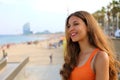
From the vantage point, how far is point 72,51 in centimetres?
225

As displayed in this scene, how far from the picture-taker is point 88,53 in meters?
2.07

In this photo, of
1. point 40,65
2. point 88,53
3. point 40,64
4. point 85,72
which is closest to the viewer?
point 85,72

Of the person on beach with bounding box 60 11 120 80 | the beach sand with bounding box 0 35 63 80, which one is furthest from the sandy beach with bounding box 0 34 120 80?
the person on beach with bounding box 60 11 120 80

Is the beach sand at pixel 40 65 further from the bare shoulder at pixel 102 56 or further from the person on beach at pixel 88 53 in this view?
the bare shoulder at pixel 102 56

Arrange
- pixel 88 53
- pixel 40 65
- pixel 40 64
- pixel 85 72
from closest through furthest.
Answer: pixel 85 72 → pixel 88 53 → pixel 40 65 → pixel 40 64

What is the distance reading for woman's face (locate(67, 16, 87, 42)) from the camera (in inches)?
82.9

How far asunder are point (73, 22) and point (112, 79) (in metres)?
0.43

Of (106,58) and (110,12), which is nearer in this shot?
(106,58)

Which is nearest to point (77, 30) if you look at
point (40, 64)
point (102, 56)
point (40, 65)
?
point (102, 56)

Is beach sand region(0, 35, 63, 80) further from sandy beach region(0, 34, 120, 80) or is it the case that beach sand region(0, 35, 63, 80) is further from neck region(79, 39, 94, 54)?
neck region(79, 39, 94, 54)

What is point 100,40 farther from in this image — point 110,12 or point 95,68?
point 110,12

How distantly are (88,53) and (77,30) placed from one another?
16 cm

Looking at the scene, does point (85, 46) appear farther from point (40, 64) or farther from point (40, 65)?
point (40, 64)

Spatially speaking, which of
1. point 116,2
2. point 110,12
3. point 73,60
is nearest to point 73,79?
point 73,60
